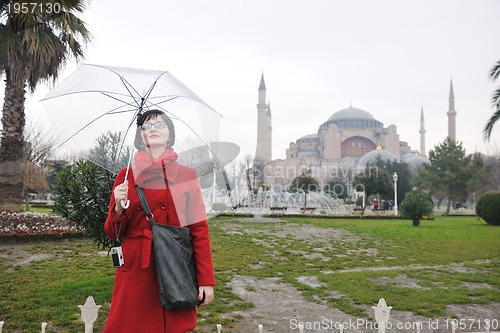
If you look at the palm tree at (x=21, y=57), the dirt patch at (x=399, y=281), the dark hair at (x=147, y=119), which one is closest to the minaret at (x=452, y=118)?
the dirt patch at (x=399, y=281)

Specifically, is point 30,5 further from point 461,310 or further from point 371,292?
point 461,310

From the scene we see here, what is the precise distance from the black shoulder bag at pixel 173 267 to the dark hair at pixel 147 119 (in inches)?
18.5

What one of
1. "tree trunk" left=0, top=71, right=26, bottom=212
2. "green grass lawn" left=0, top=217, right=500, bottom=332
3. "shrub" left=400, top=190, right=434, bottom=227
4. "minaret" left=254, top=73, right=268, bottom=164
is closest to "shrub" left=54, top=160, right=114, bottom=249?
"green grass lawn" left=0, top=217, right=500, bottom=332

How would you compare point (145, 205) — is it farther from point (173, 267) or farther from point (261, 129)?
point (261, 129)

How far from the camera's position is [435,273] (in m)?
7.41

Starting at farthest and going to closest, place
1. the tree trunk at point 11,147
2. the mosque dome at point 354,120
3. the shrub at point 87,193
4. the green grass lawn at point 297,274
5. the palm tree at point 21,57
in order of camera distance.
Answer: the mosque dome at point 354,120 < the tree trunk at point 11,147 < the palm tree at point 21,57 < the green grass lawn at point 297,274 < the shrub at point 87,193

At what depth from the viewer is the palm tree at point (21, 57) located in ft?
30.9

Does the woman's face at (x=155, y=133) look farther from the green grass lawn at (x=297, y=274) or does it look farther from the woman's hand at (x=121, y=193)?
the green grass lawn at (x=297, y=274)

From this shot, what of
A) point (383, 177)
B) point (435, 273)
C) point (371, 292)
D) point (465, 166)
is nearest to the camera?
point (371, 292)

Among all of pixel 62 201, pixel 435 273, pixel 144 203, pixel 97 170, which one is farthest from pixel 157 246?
pixel 435 273

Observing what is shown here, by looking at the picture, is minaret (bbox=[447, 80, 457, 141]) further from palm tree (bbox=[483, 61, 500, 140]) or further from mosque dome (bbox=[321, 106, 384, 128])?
palm tree (bbox=[483, 61, 500, 140])

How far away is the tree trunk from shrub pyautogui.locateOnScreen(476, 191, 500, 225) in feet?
67.3

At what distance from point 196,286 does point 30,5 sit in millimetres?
8204

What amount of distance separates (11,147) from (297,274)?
875 centimetres
